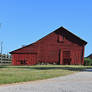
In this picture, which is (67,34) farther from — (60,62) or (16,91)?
(16,91)

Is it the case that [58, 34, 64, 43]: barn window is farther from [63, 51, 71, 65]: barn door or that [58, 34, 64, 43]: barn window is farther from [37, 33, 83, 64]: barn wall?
[63, 51, 71, 65]: barn door

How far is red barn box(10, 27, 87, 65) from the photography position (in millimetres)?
36031

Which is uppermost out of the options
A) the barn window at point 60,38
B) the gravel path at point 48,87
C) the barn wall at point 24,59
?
the barn window at point 60,38

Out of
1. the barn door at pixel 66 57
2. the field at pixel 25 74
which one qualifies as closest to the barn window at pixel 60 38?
the barn door at pixel 66 57

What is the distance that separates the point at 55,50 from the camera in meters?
36.2

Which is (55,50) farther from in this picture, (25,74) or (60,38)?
(25,74)

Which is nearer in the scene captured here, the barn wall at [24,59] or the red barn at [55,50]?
the red barn at [55,50]

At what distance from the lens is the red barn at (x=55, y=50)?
36031mm

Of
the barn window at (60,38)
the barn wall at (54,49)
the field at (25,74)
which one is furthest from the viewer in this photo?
the barn window at (60,38)

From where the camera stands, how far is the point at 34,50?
36.6 m

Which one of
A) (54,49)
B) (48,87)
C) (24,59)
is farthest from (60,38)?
(48,87)

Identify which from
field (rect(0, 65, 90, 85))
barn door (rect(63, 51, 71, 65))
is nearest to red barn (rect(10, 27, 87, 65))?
barn door (rect(63, 51, 71, 65))

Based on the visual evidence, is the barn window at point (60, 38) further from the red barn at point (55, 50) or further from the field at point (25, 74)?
the field at point (25, 74)

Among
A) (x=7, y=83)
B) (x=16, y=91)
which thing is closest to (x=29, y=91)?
(x=16, y=91)
